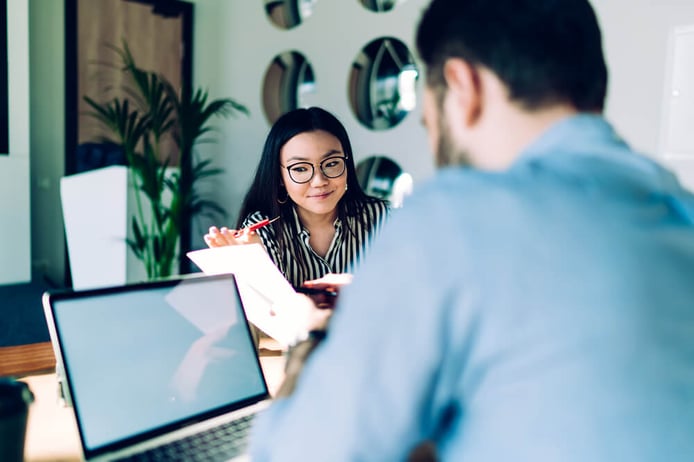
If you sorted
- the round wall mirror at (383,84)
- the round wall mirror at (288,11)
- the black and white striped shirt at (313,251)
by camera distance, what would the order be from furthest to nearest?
the round wall mirror at (288,11) < the round wall mirror at (383,84) < the black and white striped shirt at (313,251)

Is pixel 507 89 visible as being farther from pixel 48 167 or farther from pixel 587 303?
pixel 48 167

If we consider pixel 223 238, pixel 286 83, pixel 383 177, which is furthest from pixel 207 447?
pixel 286 83

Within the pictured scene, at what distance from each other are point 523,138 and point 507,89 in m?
0.05

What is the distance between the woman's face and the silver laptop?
0.90 meters

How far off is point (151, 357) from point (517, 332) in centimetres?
64

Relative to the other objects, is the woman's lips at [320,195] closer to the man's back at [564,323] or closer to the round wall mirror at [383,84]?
the man's back at [564,323]

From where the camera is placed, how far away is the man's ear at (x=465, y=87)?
617 mm

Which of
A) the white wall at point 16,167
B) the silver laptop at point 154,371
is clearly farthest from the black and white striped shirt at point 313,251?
the white wall at point 16,167

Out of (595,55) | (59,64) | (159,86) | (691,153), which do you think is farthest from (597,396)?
(59,64)

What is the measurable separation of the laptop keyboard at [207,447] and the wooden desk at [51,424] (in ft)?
0.42

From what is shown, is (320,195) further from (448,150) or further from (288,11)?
(288,11)

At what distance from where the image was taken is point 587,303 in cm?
49

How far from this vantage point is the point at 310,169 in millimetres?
1924

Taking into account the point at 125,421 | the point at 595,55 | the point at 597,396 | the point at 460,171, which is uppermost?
the point at 595,55
